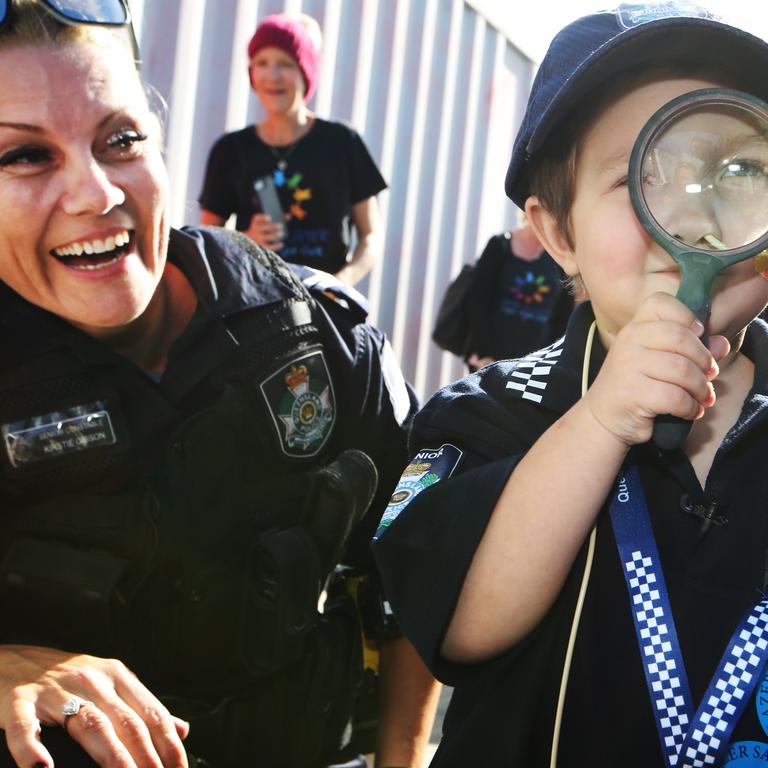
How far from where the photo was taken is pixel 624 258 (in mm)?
1287

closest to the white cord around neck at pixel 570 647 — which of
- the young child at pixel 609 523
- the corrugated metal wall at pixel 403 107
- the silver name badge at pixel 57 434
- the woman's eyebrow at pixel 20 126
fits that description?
the young child at pixel 609 523

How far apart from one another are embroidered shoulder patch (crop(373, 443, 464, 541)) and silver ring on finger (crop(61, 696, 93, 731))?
0.44 m

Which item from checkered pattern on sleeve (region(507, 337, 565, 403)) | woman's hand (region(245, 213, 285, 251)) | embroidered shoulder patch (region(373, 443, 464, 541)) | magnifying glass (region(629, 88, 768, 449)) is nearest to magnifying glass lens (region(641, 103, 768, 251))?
magnifying glass (region(629, 88, 768, 449))

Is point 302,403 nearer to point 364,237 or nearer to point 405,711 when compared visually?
point 405,711

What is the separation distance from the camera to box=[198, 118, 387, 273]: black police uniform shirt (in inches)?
145

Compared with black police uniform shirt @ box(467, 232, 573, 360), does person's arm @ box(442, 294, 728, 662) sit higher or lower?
lower

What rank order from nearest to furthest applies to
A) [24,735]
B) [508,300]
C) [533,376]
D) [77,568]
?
[24,735]
[533,376]
[77,568]
[508,300]

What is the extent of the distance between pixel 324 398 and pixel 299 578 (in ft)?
1.04

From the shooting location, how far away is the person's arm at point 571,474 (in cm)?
114

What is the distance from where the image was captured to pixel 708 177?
1.21 m

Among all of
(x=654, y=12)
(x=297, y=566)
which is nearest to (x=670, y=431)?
(x=654, y=12)

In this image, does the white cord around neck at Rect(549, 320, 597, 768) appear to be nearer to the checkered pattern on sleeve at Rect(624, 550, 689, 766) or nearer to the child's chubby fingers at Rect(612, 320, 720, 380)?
the checkered pattern on sleeve at Rect(624, 550, 689, 766)

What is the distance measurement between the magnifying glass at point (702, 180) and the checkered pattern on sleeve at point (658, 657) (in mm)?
212

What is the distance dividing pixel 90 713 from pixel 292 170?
102 inches
